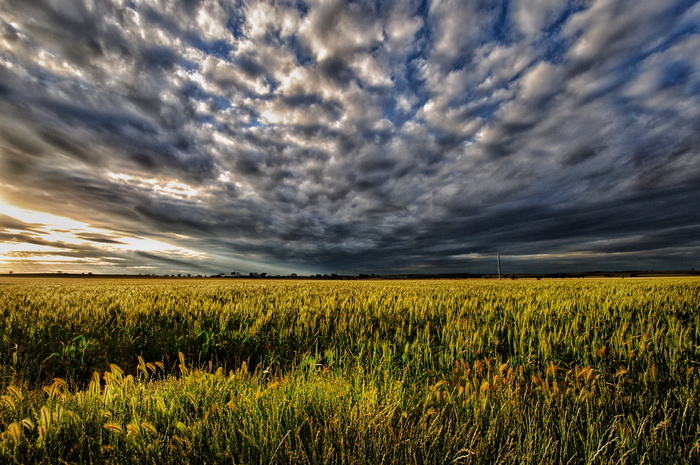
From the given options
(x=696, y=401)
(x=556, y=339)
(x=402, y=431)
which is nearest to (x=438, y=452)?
(x=402, y=431)

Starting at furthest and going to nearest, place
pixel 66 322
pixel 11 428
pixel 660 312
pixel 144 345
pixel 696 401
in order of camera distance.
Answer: pixel 660 312 < pixel 66 322 < pixel 144 345 < pixel 696 401 < pixel 11 428

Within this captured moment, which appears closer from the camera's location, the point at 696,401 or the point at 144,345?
the point at 696,401

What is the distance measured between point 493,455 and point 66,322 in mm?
6128

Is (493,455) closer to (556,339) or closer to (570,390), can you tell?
(570,390)

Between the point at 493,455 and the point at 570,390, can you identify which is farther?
the point at 570,390

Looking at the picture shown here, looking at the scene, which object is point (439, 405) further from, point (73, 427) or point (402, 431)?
point (73, 427)

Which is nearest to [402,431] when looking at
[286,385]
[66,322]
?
[286,385]

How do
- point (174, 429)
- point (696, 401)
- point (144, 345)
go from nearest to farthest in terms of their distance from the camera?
point (174, 429) → point (696, 401) → point (144, 345)

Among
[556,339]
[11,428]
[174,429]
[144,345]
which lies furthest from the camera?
[144,345]

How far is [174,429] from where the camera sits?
5.28 ft

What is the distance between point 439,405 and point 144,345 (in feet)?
13.1

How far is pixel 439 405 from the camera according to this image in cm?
195

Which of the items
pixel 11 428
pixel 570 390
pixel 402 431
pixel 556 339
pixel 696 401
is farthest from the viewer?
pixel 556 339

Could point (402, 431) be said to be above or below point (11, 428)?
below
